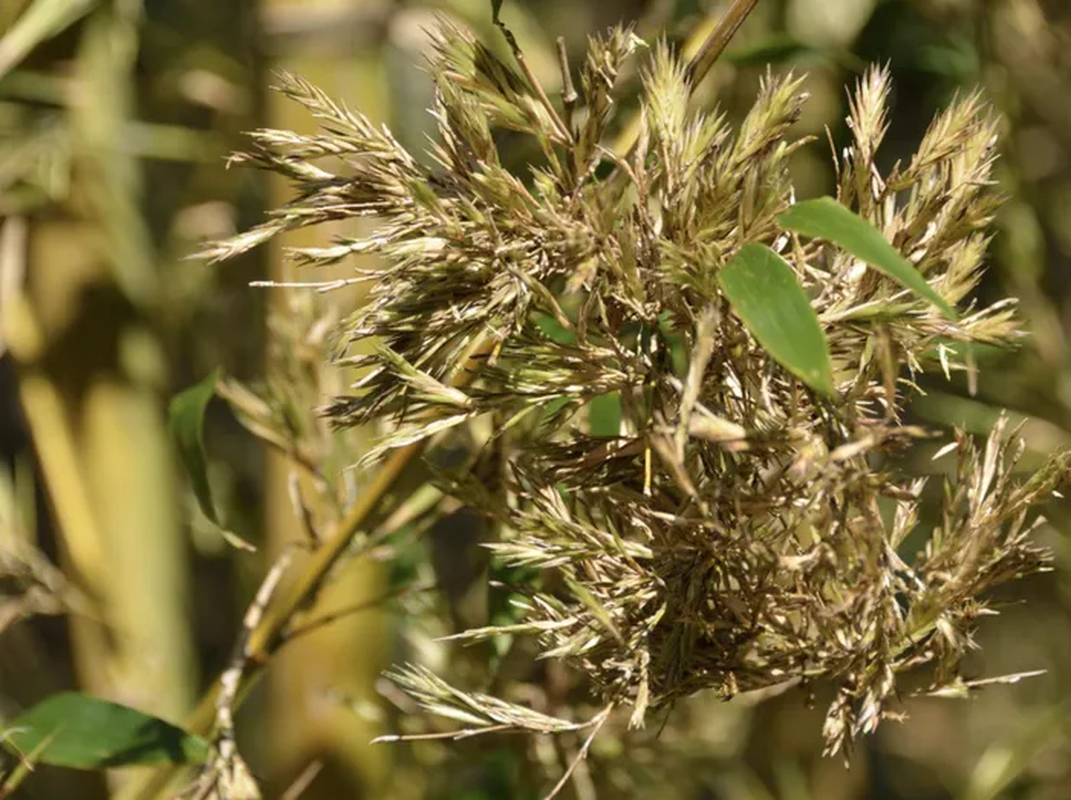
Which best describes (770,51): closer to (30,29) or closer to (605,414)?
(605,414)

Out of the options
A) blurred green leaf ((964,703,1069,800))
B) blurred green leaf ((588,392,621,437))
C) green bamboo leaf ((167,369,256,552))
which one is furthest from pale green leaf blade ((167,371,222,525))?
→ blurred green leaf ((964,703,1069,800))

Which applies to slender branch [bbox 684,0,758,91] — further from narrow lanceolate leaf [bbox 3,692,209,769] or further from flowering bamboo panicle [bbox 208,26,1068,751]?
narrow lanceolate leaf [bbox 3,692,209,769]

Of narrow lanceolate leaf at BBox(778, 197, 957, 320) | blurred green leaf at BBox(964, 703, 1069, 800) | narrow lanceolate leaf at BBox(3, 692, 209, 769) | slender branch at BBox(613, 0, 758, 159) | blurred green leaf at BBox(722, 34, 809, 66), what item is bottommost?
blurred green leaf at BBox(964, 703, 1069, 800)

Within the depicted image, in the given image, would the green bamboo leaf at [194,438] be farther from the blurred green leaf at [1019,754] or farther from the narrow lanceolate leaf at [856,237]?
the blurred green leaf at [1019,754]

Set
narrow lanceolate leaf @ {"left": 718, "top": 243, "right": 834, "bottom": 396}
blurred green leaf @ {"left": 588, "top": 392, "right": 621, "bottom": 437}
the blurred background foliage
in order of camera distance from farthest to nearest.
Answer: the blurred background foliage, blurred green leaf @ {"left": 588, "top": 392, "right": 621, "bottom": 437}, narrow lanceolate leaf @ {"left": 718, "top": 243, "right": 834, "bottom": 396}

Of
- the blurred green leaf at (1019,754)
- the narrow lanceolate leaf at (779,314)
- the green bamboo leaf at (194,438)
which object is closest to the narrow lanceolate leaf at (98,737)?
the green bamboo leaf at (194,438)

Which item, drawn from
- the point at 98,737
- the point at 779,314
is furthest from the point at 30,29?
the point at 779,314
